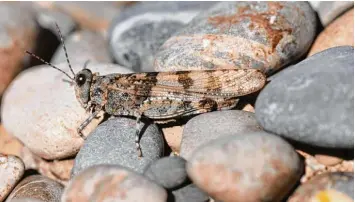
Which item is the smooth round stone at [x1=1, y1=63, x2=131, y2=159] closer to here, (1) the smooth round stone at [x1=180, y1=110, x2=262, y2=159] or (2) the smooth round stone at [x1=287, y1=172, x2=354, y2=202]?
(1) the smooth round stone at [x1=180, y1=110, x2=262, y2=159]

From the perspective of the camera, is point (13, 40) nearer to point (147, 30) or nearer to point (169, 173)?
point (147, 30)

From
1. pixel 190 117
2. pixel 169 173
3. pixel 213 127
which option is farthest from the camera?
pixel 190 117

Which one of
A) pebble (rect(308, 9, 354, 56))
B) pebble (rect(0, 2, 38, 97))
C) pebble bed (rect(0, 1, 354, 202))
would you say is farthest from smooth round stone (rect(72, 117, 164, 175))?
pebble (rect(308, 9, 354, 56))

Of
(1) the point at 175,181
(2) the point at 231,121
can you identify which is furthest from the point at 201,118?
(1) the point at 175,181

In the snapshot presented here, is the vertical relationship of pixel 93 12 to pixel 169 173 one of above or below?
above

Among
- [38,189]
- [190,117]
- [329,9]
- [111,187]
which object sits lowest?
[38,189]

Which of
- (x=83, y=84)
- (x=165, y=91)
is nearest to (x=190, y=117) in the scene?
(x=165, y=91)

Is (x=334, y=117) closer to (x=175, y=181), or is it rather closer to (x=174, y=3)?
(x=175, y=181)
